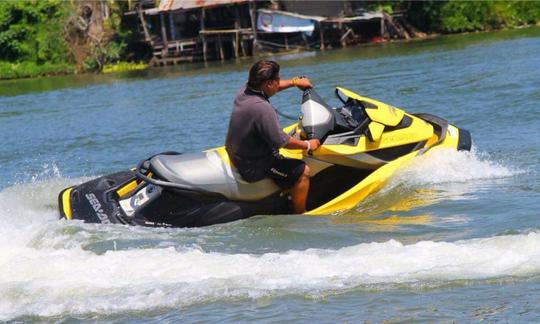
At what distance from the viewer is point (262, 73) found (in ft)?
27.3

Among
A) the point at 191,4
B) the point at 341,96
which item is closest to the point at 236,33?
the point at 191,4

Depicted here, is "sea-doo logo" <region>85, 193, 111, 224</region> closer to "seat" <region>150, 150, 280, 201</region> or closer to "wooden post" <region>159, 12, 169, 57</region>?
"seat" <region>150, 150, 280, 201</region>

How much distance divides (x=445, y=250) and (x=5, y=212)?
4.88 meters

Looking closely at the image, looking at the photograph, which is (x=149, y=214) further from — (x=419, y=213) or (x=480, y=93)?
(x=480, y=93)

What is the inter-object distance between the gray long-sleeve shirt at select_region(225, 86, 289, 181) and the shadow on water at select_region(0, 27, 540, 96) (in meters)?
23.3

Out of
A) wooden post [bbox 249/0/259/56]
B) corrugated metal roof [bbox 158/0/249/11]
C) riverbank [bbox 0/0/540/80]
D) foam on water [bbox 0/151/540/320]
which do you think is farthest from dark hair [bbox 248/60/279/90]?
wooden post [bbox 249/0/259/56]

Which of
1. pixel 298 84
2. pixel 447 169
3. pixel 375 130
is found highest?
pixel 298 84

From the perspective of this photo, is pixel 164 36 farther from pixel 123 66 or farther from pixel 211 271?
pixel 211 271

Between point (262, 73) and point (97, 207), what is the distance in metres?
2.00

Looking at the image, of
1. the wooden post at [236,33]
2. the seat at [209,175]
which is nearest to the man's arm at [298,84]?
the seat at [209,175]

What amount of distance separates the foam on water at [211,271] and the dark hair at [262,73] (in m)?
1.53

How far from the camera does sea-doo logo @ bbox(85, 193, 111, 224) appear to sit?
28.7 ft

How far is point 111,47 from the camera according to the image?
4438 centimetres

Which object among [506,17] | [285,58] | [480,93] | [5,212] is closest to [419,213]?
[5,212]
